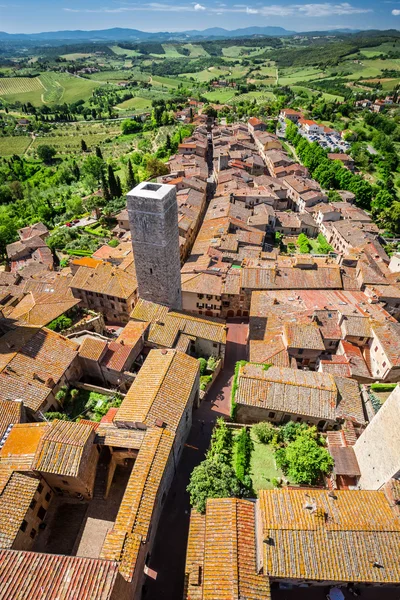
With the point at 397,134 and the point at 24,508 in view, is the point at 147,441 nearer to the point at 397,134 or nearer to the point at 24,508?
the point at 24,508

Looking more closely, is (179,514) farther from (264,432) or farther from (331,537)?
(331,537)

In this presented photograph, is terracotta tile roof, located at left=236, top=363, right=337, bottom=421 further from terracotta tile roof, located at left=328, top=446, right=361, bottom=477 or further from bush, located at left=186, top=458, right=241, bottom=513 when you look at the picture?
bush, located at left=186, top=458, right=241, bottom=513

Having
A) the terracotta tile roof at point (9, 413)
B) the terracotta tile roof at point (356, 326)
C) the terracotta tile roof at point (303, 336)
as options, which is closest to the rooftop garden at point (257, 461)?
the terracotta tile roof at point (303, 336)

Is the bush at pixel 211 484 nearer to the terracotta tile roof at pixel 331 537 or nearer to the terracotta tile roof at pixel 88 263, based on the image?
the terracotta tile roof at pixel 331 537

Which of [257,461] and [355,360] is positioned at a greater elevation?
[257,461]

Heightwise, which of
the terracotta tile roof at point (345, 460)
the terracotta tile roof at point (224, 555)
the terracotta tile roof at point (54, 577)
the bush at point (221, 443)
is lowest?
the bush at point (221, 443)

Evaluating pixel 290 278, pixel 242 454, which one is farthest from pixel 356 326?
pixel 242 454

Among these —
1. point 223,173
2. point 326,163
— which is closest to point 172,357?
point 223,173
